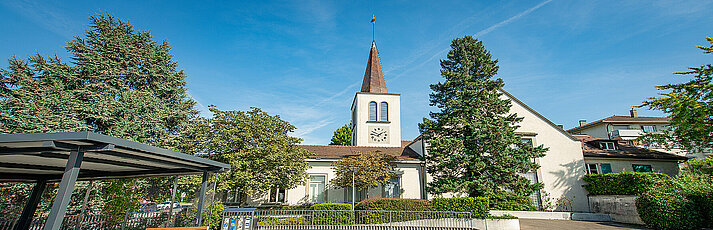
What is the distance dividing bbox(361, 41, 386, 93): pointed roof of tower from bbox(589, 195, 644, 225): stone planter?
1921 cm

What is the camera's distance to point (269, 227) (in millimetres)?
13289

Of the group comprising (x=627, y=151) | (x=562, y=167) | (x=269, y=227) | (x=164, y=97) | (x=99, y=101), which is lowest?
(x=269, y=227)

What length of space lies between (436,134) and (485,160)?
345 cm

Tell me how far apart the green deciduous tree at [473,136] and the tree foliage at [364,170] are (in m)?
2.81

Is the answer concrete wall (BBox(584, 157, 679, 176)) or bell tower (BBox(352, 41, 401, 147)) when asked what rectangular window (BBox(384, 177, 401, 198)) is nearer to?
bell tower (BBox(352, 41, 401, 147))

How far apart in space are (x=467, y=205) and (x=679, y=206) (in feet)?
27.2

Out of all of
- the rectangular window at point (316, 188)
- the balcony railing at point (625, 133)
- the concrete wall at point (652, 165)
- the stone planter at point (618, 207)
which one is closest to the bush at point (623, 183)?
the stone planter at point (618, 207)

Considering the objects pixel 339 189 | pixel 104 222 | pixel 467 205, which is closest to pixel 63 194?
pixel 104 222

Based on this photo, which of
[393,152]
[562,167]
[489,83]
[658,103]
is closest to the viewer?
[658,103]

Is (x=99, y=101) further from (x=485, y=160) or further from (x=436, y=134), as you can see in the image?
→ (x=485, y=160)

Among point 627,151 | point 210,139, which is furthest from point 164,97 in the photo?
point 627,151

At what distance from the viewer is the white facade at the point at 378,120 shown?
2848 cm

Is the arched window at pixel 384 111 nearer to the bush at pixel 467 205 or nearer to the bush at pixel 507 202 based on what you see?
the bush at pixel 507 202

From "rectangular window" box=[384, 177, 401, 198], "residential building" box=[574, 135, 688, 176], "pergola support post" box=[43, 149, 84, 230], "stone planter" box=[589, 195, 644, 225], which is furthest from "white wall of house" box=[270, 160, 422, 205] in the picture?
"pergola support post" box=[43, 149, 84, 230]
